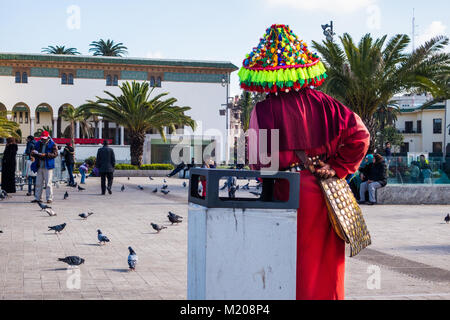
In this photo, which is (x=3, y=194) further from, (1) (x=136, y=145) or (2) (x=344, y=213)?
(1) (x=136, y=145)

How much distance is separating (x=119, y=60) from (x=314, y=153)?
201ft

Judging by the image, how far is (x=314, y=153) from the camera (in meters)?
3.76

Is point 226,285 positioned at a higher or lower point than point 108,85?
lower

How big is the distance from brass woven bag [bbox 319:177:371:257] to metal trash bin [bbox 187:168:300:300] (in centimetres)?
88

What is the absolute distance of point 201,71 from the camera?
6556 cm

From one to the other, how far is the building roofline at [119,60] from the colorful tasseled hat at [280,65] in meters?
60.5

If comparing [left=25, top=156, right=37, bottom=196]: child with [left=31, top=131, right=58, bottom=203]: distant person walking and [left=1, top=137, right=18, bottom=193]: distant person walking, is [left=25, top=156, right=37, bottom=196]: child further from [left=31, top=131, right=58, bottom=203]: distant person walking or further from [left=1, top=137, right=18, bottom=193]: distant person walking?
[left=31, top=131, right=58, bottom=203]: distant person walking

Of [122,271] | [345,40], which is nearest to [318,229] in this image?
[122,271]

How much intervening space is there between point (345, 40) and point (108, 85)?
43965mm

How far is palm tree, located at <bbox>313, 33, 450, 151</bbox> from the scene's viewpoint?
2219 centimetres

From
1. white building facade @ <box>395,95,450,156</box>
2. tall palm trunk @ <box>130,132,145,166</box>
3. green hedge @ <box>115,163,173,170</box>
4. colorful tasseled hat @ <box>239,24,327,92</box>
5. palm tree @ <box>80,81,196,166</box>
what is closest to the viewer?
colorful tasseled hat @ <box>239,24,327,92</box>

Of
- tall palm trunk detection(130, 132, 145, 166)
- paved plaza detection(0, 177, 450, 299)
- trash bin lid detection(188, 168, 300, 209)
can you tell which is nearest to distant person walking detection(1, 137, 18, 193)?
paved plaza detection(0, 177, 450, 299)

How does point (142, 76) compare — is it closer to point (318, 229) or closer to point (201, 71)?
point (201, 71)
